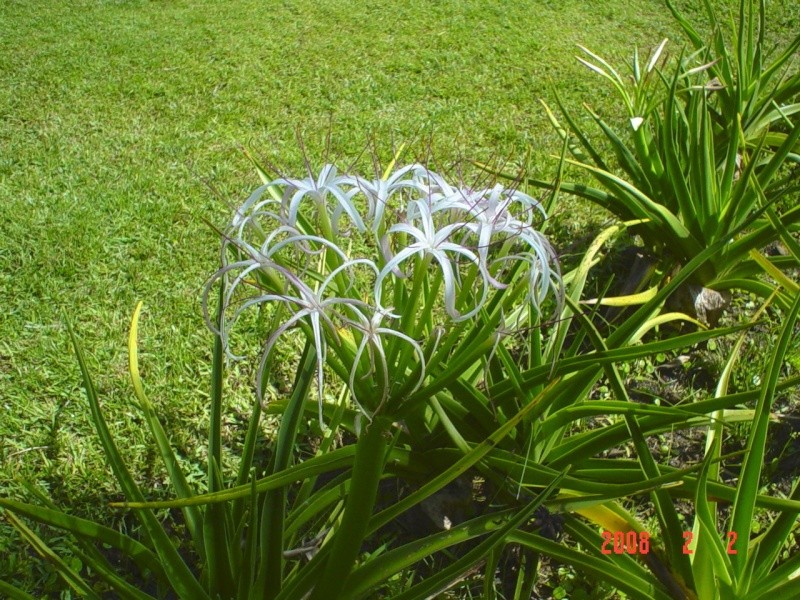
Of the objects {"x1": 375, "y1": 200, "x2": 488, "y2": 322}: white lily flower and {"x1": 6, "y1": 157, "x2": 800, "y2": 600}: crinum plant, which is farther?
{"x1": 6, "y1": 157, "x2": 800, "y2": 600}: crinum plant

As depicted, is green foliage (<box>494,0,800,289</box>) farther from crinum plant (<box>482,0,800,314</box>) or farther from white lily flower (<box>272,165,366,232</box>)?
white lily flower (<box>272,165,366,232</box>)

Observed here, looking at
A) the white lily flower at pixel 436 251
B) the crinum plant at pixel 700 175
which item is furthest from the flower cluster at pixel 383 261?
the crinum plant at pixel 700 175

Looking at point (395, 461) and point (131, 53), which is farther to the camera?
point (131, 53)

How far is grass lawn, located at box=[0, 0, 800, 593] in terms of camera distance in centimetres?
249

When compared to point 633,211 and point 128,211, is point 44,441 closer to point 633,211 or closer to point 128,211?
point 128,211

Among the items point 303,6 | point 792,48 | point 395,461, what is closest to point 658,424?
point 395,461

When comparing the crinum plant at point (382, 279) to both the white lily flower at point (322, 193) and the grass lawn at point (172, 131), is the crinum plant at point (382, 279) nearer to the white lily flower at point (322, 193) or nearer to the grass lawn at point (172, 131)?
the white lily flower at point (322, 193)

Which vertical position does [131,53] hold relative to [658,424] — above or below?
above

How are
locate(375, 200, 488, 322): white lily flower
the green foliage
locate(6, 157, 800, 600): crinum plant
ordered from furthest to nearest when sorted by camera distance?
the green foliage
locate(6, 157, 800, 600): crinum plant
locate(375, 200, 488, 322): white lily flower

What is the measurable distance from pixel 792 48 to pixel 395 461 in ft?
7.58

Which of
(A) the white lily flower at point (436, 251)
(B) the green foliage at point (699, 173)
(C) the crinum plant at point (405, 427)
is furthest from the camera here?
(B) the green foliage at point (699, 173)

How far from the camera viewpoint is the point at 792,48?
274 centimetres

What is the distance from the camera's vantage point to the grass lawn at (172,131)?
2490mm
